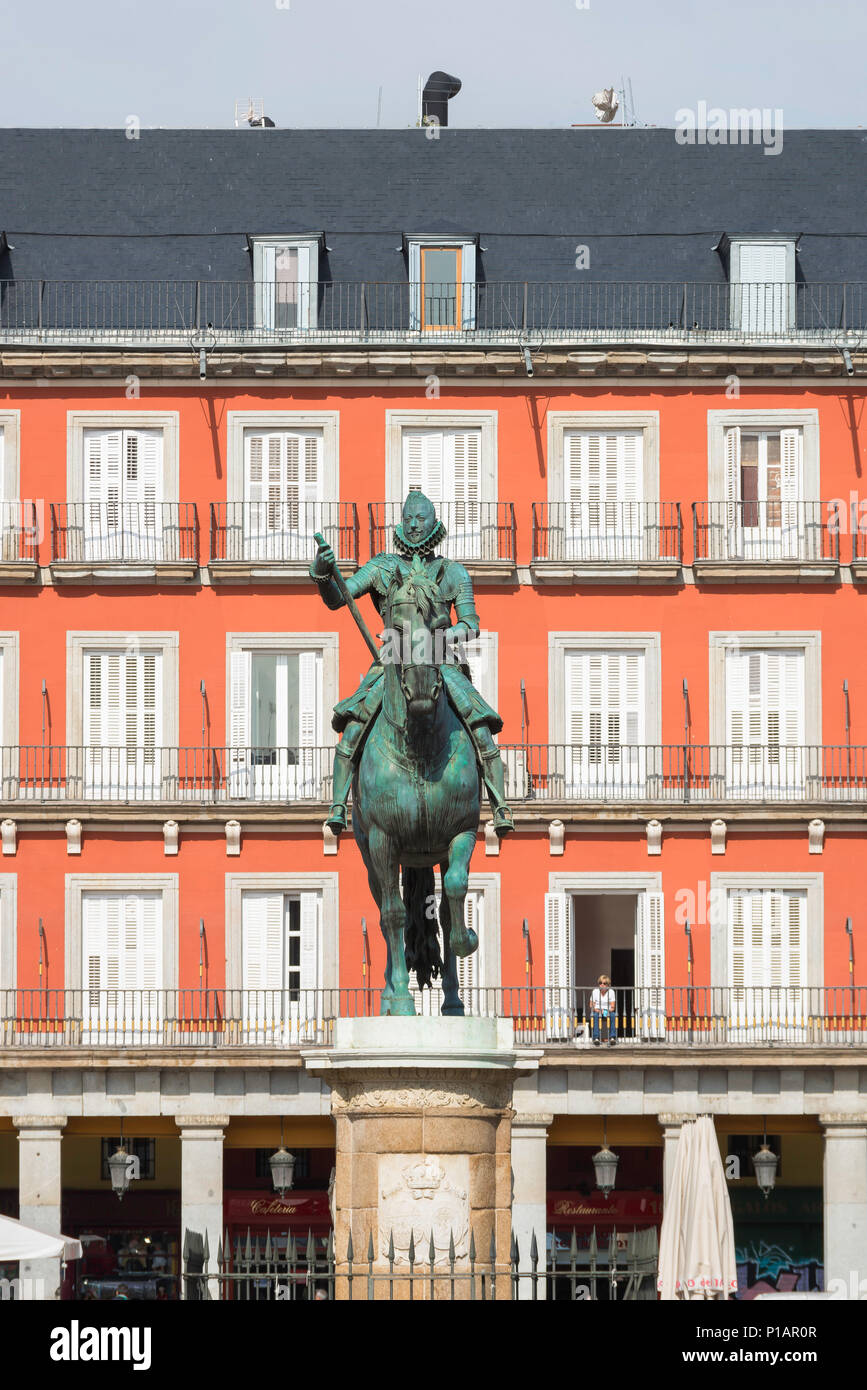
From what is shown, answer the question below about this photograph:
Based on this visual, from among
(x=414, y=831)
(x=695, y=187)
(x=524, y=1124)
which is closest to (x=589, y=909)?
(x=524, y=1124)

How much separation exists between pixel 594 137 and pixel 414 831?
118 feet

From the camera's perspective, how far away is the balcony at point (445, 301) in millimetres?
50594

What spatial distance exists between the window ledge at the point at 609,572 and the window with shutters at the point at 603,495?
313mm

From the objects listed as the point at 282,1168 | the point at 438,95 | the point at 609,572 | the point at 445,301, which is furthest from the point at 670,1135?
the point at 438,95

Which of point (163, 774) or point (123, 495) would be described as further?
point (123, 495)

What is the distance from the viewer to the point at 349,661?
164 ft

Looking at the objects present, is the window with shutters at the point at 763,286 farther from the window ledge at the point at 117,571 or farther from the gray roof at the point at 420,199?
the window ledge at the point at 117,571

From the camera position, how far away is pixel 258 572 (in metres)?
49.8

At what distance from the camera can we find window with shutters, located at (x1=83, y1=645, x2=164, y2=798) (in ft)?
162

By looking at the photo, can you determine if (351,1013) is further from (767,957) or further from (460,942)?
(460,942)

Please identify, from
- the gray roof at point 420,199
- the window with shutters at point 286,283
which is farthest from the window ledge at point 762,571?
the window with shutters at point 286,283

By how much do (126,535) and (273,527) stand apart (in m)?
2.62

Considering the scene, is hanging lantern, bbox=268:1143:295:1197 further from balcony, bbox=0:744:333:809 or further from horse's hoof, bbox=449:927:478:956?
horse's hoof, bbox=449:927:478:956

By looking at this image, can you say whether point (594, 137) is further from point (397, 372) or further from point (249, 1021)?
point (249, 1021)
